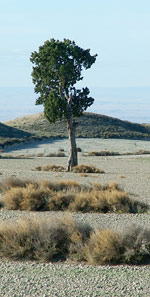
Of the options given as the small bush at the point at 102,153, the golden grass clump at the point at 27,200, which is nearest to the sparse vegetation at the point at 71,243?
the golden grass clump at the point at 27,200

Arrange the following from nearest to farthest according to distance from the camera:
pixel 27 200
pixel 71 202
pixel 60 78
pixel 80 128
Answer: pixel 27 200 → pixel 71 202 → pixel 60 78 → pixel 80 128

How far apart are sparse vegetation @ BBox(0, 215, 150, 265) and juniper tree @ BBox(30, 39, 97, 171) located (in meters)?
19.8

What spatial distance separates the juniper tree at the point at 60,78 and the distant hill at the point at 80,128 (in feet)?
118

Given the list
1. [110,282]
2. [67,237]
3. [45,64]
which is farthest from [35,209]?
[45,64]

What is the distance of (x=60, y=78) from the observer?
3141 cm

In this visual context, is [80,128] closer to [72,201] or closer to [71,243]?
[72,201]

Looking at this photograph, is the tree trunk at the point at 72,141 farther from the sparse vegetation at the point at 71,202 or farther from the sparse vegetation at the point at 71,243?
the sparse vegetation at the point at 71,243

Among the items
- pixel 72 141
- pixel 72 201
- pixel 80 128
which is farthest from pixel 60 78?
pixel 80 128

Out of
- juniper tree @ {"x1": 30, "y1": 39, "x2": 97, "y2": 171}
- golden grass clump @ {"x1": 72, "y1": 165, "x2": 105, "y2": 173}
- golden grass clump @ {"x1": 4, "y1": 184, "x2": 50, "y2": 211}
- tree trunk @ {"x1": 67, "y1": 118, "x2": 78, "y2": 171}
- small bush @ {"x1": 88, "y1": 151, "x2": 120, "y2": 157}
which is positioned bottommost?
small bush @ {"x1": 88, "y1": 151, "x2": 120, "y2": 157}

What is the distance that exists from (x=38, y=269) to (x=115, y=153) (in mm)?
45023

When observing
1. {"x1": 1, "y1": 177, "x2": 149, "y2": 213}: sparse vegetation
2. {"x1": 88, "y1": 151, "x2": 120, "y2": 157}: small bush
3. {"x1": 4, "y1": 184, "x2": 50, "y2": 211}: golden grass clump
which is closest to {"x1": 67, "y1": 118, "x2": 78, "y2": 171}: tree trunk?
{"x1": 1, "y1": 177, "x2": 149, "y2": 213}: sparse vegetation

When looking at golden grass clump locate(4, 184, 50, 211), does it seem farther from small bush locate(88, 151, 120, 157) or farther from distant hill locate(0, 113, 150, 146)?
distant hill locate(0, 113, 150, 146)

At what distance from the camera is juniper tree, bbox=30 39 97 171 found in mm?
30875

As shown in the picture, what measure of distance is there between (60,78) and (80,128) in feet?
175
